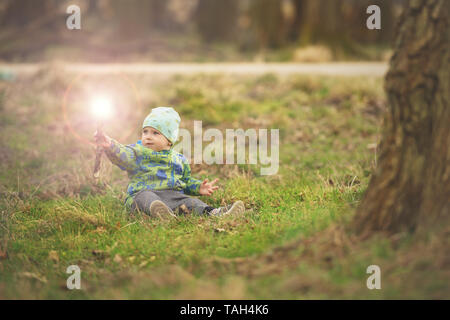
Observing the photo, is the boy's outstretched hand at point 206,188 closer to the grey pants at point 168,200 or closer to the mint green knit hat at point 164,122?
the grey pants at point 168,200

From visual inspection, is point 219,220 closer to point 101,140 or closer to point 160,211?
point 160,211

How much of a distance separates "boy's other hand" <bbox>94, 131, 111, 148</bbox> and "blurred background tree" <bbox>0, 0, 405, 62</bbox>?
29.5 ft

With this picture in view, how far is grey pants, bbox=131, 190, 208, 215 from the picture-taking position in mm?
4332

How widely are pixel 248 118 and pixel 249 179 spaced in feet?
7.73

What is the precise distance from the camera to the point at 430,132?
2959 millimetres

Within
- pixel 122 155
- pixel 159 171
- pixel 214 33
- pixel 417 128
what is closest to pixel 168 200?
pixel 159 171

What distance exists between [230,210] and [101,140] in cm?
127

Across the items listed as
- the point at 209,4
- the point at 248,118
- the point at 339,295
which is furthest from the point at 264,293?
the point at 209,4

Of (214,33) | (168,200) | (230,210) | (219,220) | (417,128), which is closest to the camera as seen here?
(417,128)

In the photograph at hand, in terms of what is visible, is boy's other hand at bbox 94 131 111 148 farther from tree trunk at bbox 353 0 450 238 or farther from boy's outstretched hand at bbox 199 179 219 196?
tree trunk at bbox 353 0 450 238

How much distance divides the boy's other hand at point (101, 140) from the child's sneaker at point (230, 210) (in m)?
1.11

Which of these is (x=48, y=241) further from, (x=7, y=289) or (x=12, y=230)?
(x=7, y=289)

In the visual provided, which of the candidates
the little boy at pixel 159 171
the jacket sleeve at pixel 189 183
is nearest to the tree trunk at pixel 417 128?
the little boy at pixel 159 171

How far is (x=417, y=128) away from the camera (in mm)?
2957
